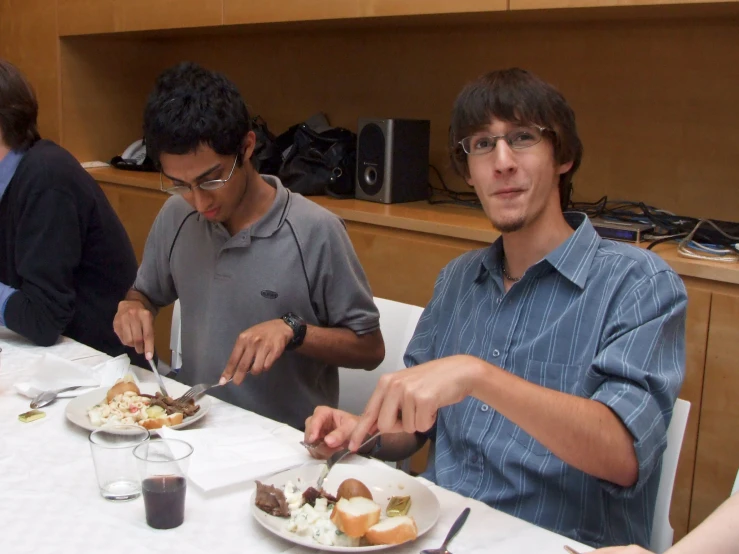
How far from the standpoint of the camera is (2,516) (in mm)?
1013

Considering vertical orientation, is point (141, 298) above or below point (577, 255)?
below

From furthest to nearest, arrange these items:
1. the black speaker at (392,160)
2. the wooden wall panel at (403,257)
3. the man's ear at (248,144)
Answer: the black speaker at (392,160), the wooden wall panel at (403,257), the man's ear at (248,144)

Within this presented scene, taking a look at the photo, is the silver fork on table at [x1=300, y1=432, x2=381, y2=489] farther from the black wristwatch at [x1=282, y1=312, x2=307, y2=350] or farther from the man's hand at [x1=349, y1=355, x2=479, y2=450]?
the black wristwatch at [x1=282, y1=312, x2=307, y2=350]

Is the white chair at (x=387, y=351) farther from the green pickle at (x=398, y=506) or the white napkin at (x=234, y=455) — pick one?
the green pickle at (x=398, y=506)

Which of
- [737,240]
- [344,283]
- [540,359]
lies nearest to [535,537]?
[540,359]

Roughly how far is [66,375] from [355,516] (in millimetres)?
780

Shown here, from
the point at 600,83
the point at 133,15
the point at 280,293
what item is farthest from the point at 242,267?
the point at 133,15

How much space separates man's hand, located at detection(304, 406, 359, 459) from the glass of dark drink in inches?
8.7

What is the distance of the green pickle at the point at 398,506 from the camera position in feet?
3.28

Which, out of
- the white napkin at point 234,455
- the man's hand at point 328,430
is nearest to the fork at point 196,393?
the white napkin at point 234,455

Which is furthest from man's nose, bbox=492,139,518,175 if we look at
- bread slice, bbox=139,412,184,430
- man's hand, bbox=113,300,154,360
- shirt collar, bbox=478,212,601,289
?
man's hand, bbox=113,300,154,360

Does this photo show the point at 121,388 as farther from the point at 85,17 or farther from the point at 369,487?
the point at 85,17

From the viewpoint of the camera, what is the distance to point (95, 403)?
137cm

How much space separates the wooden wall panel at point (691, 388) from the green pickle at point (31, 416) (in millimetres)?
1441
